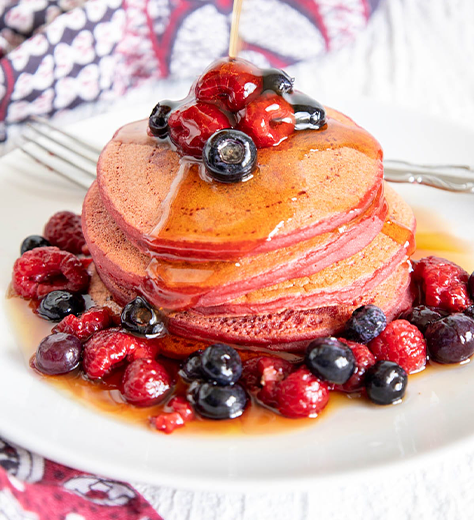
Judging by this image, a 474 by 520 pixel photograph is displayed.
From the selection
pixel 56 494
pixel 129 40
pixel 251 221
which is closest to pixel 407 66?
pixel 129 40

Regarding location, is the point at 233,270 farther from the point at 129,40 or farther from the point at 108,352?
the point at 129,40

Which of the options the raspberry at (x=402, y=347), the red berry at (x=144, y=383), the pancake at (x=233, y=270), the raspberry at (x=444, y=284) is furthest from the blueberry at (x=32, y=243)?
the raspberry at (x=444, y=284)

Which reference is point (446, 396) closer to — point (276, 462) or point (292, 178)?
point (276, 462)

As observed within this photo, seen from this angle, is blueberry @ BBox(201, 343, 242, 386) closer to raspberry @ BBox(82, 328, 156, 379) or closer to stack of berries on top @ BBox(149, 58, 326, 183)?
raspberry @ BBox(82, 328, 156, 379)

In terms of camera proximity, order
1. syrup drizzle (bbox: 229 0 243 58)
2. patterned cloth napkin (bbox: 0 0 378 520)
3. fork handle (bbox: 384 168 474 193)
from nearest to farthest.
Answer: syrup drizzle (bbox: 229 0 243 58) → fork handle (bbox: 384 168 474 193) → patterned cloth napkin (bbox: 0 0 378 520)

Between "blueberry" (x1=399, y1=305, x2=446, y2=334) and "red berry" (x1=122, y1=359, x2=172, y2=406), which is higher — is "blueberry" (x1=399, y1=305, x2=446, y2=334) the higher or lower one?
the higher one

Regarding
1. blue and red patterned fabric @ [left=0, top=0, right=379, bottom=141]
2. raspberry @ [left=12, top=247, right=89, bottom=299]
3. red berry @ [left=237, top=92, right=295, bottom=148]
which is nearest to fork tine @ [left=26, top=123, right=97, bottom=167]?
blue and red patterned fabric @ [left=0, top=0, right=379, bottom=141]

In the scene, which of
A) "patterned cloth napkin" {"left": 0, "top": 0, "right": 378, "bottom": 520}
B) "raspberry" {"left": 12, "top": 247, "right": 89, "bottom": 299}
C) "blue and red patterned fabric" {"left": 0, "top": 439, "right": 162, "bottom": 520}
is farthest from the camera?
"patterned cloth napkin" {"left": 0, "top": 0, "right": 378, "bottom": 520}
